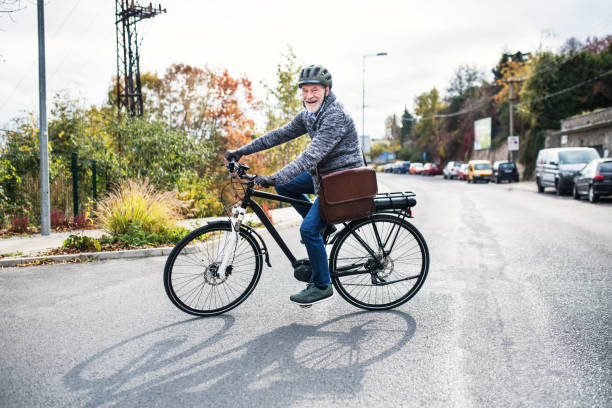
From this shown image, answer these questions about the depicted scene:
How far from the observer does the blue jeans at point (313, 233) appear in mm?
4266

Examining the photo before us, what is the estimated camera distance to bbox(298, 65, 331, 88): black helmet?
4176 mm

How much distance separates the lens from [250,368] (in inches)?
132

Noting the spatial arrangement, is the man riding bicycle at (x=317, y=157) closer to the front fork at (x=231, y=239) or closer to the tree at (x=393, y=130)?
the front fork at (x=231, y=239)

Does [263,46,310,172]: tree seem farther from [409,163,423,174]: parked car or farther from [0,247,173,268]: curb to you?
[409,163,423,174]: parked car

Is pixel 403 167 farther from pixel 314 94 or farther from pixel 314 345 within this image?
pixel 314 345

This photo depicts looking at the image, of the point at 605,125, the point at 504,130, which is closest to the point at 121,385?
the point at 605,125

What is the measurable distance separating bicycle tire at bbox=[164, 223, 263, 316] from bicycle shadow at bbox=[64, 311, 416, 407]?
0.34m

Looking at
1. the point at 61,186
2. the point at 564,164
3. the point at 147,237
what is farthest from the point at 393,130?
the point at 147,237

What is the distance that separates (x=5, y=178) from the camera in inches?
441

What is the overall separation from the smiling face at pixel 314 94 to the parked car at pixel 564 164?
64.3ft

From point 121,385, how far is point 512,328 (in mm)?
2934

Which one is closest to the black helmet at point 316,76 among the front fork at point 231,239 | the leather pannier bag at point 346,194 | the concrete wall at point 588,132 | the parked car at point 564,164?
the leather pannier bag at point 346,194

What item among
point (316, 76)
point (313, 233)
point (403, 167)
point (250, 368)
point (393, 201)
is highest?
point (403, 167)

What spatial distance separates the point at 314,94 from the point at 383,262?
161 centimetres
